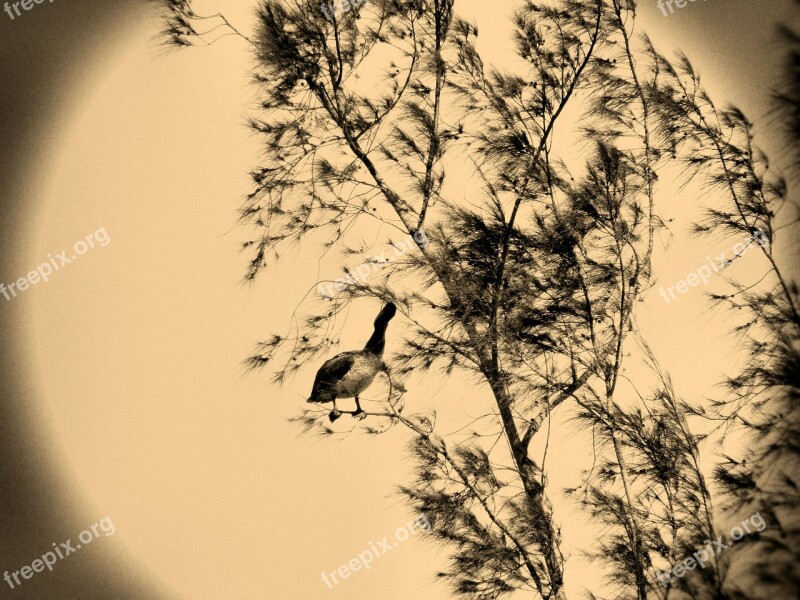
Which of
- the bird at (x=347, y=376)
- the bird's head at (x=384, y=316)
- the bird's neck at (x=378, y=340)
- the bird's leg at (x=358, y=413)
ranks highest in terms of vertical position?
the bird's head at (x=384, y=316)

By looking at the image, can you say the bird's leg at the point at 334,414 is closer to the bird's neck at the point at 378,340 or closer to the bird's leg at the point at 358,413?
the bird's leg at the point at 358,413

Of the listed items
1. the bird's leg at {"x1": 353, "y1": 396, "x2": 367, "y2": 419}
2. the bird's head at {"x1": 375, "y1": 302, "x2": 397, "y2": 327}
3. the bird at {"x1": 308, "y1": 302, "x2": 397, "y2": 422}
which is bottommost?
the bird's leg at {"x1": 353, "y1": 396, "x2": 367, "y2": 419}

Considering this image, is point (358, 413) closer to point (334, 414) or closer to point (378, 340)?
point (334, 414)

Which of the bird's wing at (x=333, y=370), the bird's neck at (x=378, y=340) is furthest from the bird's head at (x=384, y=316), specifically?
the bird's wing at (x=333, y=370)

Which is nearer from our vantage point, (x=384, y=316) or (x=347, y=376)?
(x=347, y=376)

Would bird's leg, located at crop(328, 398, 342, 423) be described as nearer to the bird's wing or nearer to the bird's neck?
the bird's wing

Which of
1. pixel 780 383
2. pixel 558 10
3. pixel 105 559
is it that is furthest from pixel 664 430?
pixel 105 559

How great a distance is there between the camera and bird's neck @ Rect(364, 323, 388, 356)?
1.69 meters

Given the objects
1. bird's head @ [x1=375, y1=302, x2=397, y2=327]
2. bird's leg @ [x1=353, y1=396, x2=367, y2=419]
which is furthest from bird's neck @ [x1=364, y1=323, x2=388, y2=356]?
bird's leg @ [x1=353, y1=396, x2=367, y2=419]

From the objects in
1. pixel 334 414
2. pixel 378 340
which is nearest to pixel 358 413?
pixel 334 414

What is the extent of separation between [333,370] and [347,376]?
41 millimetres

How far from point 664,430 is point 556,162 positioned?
0.67 meters

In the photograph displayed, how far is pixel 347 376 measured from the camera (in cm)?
161

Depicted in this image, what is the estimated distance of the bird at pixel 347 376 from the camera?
1.60 m
